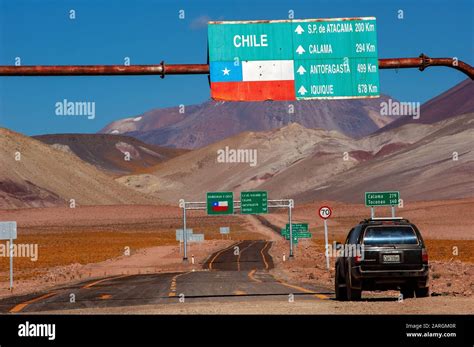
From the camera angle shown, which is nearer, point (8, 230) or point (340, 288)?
point (340, 288)

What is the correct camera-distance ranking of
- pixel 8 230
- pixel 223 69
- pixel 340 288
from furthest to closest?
1. pixel 8 230
2. pixel 223 69
3. pixel 340 288

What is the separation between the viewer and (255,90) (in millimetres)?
26734

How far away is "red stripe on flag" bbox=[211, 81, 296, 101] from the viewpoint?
26609 mm

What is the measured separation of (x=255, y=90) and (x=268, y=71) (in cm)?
67

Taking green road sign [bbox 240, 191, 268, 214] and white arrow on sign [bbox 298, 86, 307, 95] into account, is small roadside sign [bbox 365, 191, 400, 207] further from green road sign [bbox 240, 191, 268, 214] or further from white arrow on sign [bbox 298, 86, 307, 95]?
white arrow on sign [bbox 298, 86, 307, 95]

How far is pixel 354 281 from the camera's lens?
23781 millimetres

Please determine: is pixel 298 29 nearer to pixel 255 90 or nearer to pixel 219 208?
pixel 255 90

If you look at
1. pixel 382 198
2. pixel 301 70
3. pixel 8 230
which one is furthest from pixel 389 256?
pixel 382 198

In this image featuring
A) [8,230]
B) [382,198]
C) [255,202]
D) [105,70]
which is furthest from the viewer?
[255,202]

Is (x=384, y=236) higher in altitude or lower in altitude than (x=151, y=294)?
higher

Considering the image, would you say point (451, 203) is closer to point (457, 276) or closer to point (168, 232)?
point (168, 232)

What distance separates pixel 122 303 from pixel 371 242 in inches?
321

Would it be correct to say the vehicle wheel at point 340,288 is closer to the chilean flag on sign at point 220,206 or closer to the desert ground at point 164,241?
the desert ground at point 164,241

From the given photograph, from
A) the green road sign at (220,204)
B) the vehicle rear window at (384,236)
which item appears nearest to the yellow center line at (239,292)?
the vehicle rear window at (384,236)
